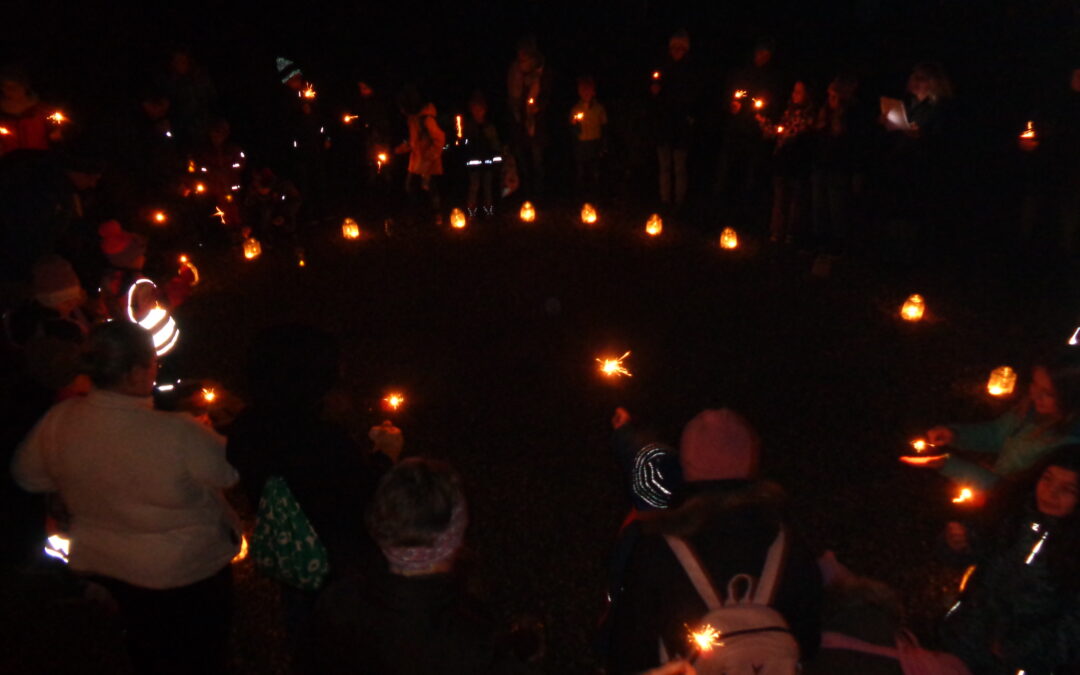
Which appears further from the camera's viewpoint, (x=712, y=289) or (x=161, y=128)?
(x=161, y=128)

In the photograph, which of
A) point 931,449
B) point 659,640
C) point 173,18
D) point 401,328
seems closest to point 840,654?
point 659,640

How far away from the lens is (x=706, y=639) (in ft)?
8.34

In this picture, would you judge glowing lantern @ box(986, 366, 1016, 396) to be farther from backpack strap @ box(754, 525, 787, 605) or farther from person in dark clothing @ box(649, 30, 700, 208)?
person in dark clothing @ box(649, 30, 700, 208)

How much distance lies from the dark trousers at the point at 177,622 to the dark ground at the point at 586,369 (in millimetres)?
837

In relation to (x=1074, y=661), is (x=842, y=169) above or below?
above

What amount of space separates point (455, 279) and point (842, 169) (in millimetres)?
4677

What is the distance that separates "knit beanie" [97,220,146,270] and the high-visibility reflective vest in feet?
0.86

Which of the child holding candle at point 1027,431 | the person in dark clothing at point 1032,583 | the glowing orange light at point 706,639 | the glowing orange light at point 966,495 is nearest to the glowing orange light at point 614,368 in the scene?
the child holding candle at point 1027,431

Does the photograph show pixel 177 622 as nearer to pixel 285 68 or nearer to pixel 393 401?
pixel 393 401

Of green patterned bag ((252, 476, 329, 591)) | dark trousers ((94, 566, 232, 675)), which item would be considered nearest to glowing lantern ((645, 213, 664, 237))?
dark trousers ((94, 566, 232, 675))

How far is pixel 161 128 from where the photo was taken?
9.84 metres

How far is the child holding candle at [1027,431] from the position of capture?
4.36 meters

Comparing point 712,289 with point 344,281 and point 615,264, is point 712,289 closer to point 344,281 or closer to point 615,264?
point 615,264

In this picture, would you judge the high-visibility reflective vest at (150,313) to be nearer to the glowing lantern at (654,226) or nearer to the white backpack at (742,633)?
the white backpack at (742,633)
